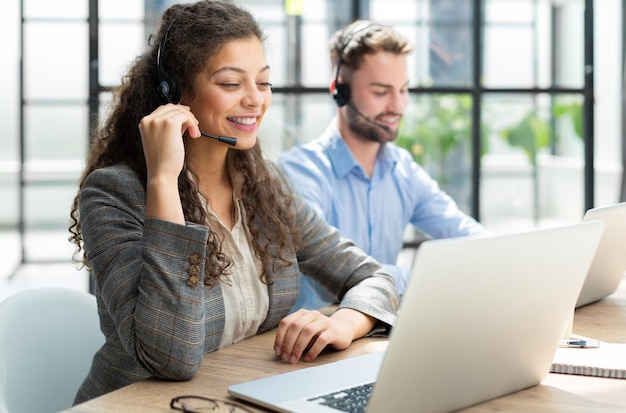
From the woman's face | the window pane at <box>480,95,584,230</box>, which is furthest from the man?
the window pane at <box>480,95,584,230</box>

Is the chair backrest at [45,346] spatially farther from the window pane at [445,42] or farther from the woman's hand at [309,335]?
the window pane at [445,42]

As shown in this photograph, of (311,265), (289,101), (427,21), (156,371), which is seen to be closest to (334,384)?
(156,371)

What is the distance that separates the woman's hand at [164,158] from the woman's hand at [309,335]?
26 centimetres

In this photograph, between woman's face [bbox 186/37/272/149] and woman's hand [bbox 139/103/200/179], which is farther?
woman's face [bbox 186/37/272/149]

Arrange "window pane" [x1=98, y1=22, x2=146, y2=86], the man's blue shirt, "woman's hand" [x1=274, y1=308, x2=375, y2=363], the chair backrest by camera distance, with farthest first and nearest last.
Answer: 1. "window pane" [x1=98, y1=22, x2=146, y2=86]
2. the man's blue shirt
3. the chair backrest
4. "woman's hand" [x1=274, y1=308, x2=375, y2=363]

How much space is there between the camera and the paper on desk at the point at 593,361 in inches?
54.0

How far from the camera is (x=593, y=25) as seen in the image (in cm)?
418

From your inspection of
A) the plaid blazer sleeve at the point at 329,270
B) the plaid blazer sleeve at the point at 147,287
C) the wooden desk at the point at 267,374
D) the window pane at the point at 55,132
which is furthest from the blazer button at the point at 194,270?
the window pane at the point at 55,132

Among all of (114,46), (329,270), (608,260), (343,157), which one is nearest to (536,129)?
(343,157)

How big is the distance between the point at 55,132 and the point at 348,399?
5.75 m

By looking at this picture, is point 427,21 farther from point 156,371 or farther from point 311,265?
point 156,371

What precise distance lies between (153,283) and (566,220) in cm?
326

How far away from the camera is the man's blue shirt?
8.94 feet

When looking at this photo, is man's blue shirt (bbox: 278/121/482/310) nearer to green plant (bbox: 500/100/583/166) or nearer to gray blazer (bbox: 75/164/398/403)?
gray blazer (bbox: 75/164/398/403)
